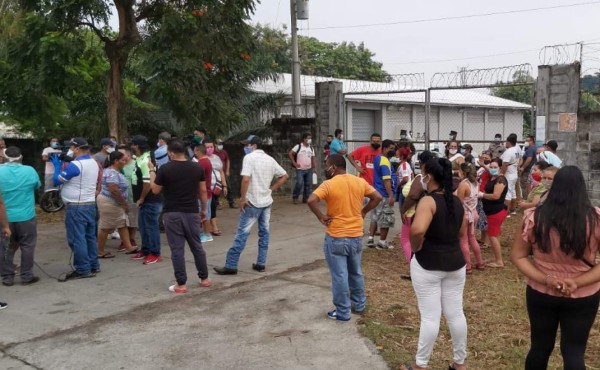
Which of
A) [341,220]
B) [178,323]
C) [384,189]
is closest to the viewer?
[341,220]

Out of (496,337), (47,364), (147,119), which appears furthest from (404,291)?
(147,119)

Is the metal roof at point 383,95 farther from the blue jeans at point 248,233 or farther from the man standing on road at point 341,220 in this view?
the man standing on road at point 341,220

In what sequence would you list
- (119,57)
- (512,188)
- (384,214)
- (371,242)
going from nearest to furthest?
(384,214)
(371,242)
(512,188)
(119,57)

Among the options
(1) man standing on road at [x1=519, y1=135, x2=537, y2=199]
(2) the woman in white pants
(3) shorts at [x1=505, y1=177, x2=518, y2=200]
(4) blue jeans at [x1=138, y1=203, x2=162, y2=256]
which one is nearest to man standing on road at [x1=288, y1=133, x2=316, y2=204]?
(3) shorts at [x1=505, y1=177, x2=518, y2=200]

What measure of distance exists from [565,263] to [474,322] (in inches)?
96.4

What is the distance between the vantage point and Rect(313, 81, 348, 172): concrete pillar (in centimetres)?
1437

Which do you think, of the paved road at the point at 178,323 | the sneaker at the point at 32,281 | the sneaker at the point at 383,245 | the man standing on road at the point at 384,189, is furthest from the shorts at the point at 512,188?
the sneaker at the point at 32,281

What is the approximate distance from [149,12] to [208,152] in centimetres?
425

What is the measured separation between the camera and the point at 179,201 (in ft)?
21.2

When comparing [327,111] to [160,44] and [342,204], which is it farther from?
[342,204]

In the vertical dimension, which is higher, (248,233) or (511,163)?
(511,163)

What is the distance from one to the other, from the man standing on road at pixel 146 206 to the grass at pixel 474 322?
294 centimetres

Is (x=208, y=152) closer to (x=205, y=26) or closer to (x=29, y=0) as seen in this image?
(x=205, y=26)

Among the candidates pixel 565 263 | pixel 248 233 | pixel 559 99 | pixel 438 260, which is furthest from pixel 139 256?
pixel 559 99
